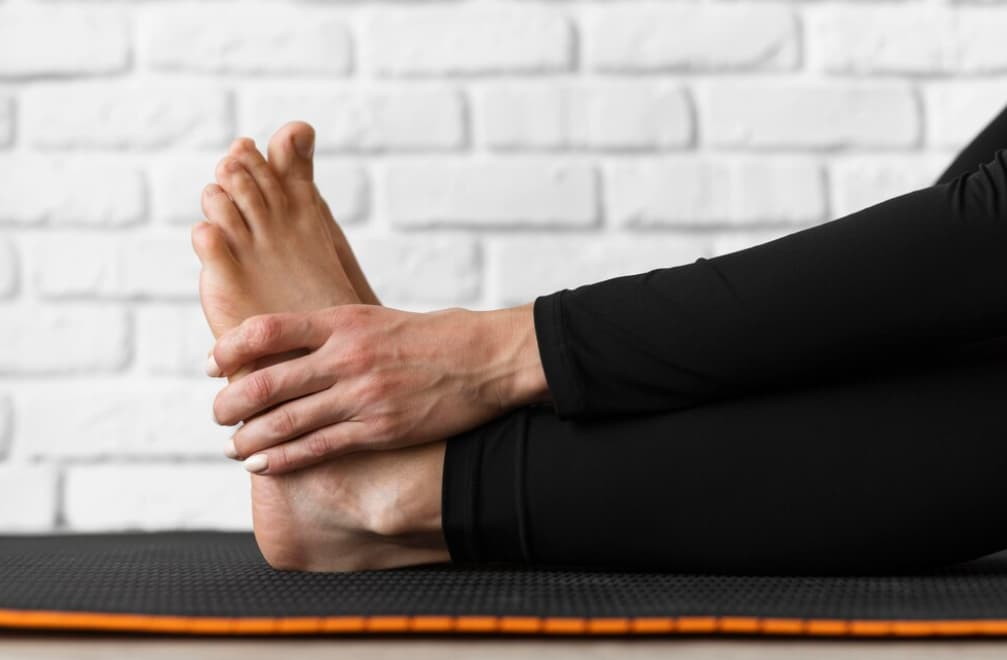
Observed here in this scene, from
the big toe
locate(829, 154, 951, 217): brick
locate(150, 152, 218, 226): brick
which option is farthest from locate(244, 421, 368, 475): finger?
locate(829, 154, 951, 217): brick

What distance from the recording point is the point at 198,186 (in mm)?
1498

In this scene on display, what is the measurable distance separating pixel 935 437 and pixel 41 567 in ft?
2.55

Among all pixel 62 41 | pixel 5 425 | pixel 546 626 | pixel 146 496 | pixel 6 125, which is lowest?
pixel 146 496

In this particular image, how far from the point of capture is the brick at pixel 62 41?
151 cm

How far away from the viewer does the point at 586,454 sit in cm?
84

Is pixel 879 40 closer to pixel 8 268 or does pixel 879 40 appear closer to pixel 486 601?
pixel 486 601

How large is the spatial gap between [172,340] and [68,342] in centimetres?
16

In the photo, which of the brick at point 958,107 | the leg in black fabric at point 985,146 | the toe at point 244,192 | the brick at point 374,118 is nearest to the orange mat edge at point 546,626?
the toe at point 244,192

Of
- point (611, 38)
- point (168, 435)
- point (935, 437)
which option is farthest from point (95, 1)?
point (935, 437)

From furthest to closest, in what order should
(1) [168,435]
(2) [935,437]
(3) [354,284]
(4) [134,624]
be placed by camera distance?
(1) [168,435], (3) [354,284], (2) [935,437], (4) [134,624]

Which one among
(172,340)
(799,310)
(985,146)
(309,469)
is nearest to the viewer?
(799,310)

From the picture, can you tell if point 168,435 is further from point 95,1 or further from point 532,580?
point 532,580

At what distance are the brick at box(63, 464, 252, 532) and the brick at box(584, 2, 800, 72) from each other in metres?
0.84

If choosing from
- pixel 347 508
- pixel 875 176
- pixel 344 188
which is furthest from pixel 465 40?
pixel 347 508
